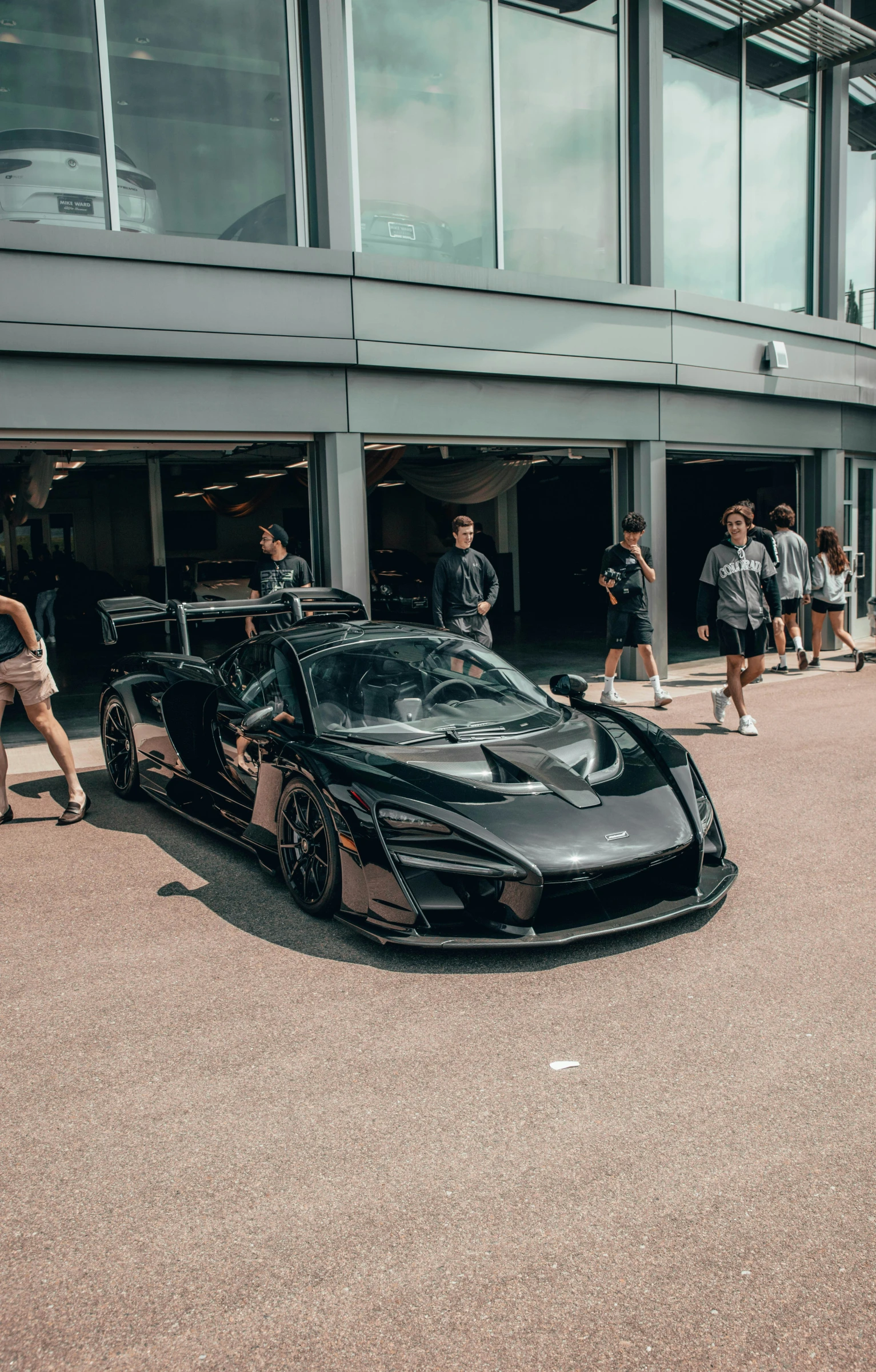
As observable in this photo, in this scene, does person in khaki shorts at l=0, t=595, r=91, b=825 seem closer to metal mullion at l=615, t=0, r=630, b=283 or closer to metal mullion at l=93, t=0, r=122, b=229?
metal mullion at l=93, t=0, r=122, b=229

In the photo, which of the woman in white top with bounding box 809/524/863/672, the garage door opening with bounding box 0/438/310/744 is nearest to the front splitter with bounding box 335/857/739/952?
the garage door opening with bounding box 0/438/310/744

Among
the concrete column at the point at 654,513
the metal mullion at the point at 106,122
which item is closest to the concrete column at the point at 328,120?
the metal mullion at the point at 106,122

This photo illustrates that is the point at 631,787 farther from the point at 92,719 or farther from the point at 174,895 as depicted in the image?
the point at 92,719

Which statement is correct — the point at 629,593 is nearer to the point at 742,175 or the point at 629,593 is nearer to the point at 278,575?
the point at 278,575

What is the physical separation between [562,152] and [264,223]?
3.99 metres

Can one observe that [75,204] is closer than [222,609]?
No

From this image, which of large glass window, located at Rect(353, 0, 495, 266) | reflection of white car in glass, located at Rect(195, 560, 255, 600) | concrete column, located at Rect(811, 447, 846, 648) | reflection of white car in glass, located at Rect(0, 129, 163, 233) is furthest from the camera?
reflection of white car in glass, located at Rect(195, 560, 255, 600)

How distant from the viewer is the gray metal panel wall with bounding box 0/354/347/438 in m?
8.62

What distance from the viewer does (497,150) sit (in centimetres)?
1120

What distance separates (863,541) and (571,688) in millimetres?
12023

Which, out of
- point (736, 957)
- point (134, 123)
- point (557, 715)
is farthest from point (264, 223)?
point (736, 957)

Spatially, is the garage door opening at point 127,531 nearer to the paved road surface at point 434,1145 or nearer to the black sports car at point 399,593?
the black sports car at point 399,593

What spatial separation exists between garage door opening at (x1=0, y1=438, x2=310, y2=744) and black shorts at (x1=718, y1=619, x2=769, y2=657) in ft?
14.7

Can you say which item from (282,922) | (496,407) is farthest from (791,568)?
(282,922)
